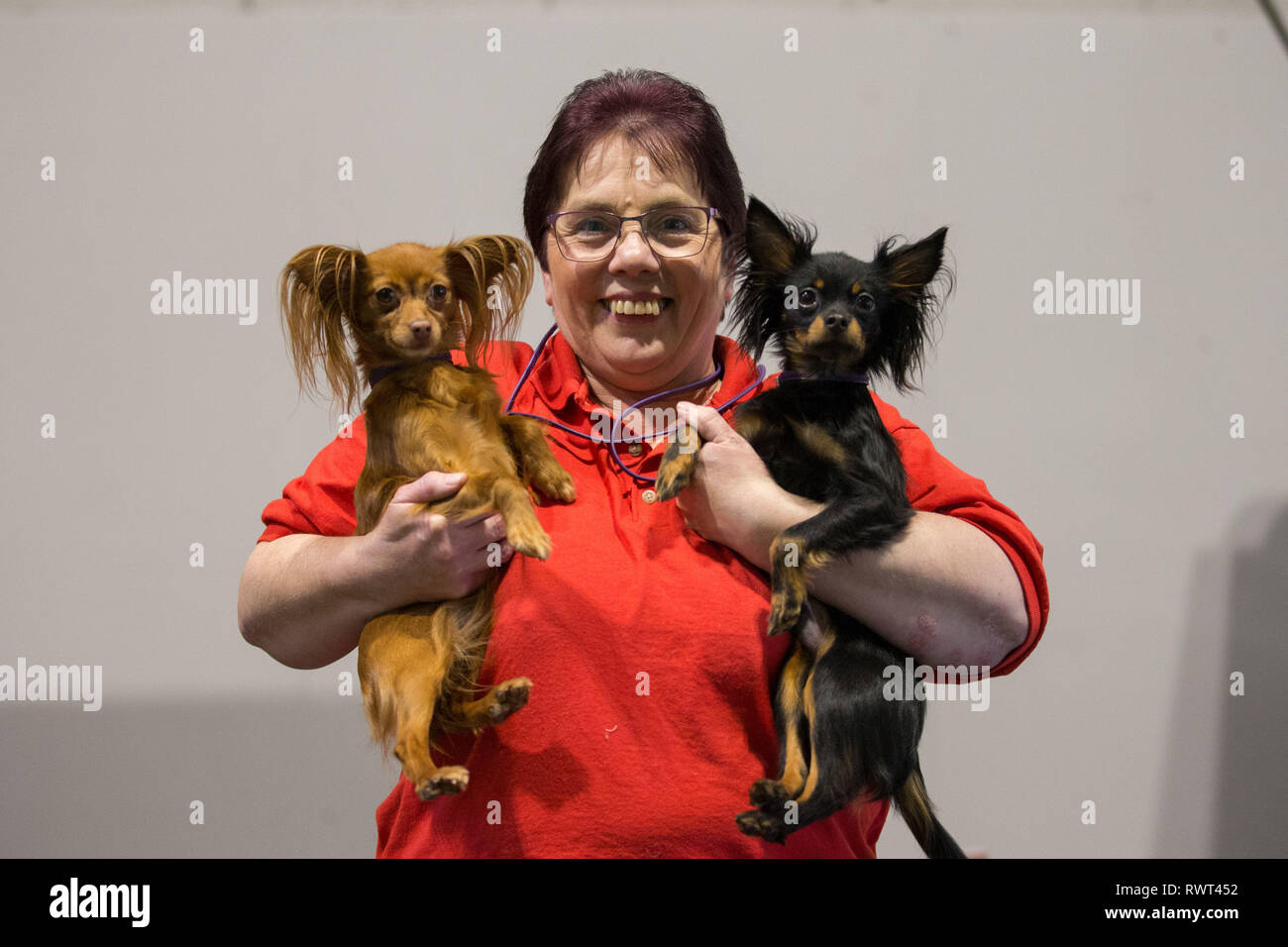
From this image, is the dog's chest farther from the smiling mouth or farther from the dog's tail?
the dog's tail

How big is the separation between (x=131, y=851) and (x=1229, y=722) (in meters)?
3.32

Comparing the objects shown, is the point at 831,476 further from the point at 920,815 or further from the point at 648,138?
the point at 648,138

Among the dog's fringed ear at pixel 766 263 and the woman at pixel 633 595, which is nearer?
the woman at pixel 633 595

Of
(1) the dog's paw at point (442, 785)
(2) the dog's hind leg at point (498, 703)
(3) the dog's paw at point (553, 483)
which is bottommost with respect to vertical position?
(1) the dog's paw at point (442, 785)

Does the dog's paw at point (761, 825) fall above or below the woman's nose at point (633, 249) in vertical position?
below

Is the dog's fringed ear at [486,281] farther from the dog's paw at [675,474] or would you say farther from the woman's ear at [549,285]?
the dog's paw at [675,474]

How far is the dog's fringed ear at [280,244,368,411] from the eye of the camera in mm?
1672

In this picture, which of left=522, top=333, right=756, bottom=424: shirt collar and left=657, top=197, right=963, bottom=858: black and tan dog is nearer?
left=657, top=197, right=963, bottom=858: black and tan dog

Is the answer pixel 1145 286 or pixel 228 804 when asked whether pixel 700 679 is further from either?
pixel 1145 286

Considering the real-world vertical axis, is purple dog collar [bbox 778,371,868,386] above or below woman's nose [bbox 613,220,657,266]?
below

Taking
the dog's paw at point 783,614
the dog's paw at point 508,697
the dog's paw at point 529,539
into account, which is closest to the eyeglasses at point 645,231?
the dog's paw at point 529,539

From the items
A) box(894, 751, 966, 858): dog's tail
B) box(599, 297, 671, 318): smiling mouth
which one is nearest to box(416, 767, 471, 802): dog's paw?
box(894, 751, 966, 858): dog's tail

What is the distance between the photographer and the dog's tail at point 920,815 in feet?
6.04

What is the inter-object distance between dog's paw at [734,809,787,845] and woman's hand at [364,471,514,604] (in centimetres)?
58
